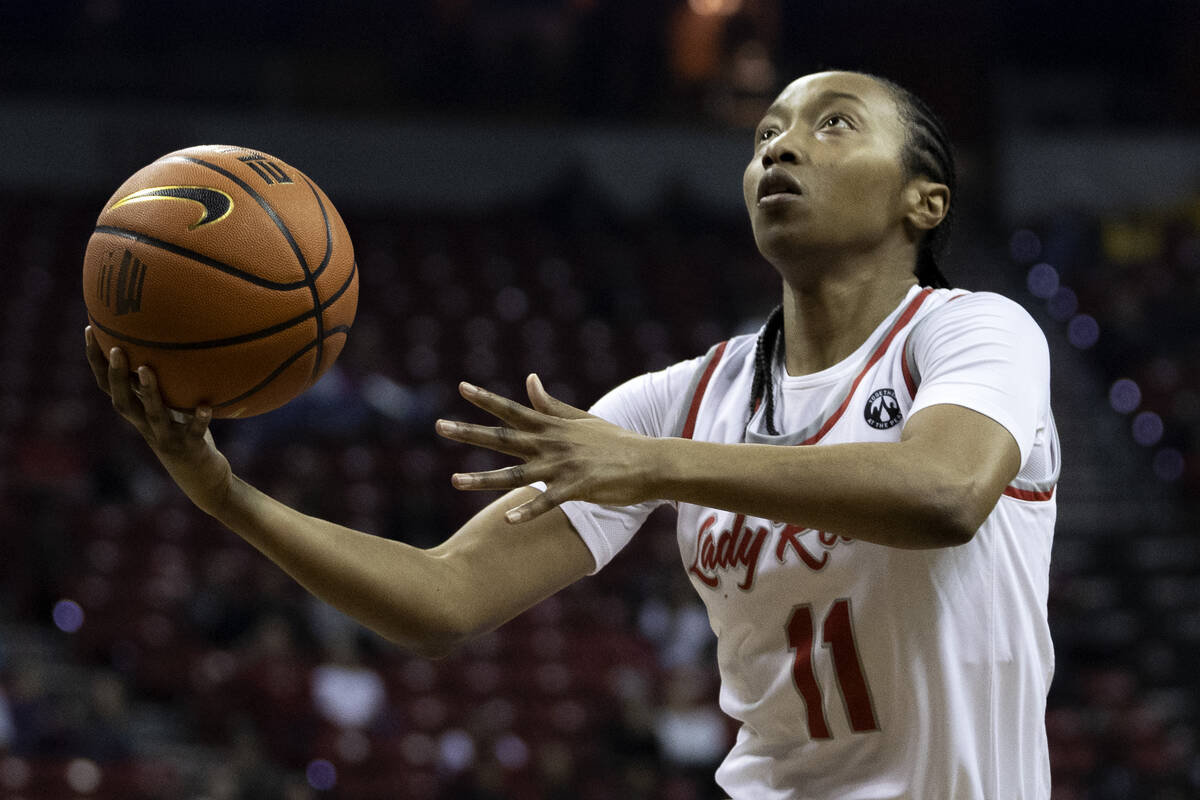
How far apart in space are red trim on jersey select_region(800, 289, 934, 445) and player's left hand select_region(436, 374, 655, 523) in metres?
0.57

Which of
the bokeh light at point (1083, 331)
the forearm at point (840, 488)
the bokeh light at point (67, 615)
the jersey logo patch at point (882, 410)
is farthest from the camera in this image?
the bokeh light at point (1083, 331)

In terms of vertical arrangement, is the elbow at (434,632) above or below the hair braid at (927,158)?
below

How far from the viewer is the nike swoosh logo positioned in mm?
2332

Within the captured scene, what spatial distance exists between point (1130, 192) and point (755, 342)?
48.9 ft

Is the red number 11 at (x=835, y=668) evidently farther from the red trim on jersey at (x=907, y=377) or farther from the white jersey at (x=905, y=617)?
the red trim on jersey at (x=907, y=377)

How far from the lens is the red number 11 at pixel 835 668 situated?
2.20m

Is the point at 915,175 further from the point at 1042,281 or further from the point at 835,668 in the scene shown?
the point at 1042,281

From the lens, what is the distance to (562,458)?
72.6 inches

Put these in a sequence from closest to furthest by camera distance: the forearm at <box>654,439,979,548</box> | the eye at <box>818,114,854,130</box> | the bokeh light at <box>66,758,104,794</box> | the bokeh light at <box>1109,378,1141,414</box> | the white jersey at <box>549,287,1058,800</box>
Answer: the forearm at <box>654,439,979,548</box>, the white jersey at <box>549,287,1058,800</box>, the eye at <box>818,114,854,130</box>, the bokeh light at <box>66,758,104,794</box>, the bokeh light at <box>1109,378,1141,414</box>

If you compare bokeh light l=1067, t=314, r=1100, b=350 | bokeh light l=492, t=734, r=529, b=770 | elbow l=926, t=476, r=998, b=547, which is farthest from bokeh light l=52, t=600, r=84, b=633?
bokeh light l=1067, t=314, r=1100, b=350

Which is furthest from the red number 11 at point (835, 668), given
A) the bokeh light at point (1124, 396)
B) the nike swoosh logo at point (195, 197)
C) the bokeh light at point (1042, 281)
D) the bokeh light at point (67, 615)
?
the bokeh light at point (1042, 281)

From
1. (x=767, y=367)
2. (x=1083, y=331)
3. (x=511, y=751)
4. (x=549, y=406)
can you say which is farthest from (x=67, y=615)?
(x=1083, y=331)

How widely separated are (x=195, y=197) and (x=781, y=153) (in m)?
1.06

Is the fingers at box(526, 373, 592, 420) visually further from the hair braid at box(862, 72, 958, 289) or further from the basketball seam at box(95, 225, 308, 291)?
the hair braid at box(862, 72, 958, 289)
